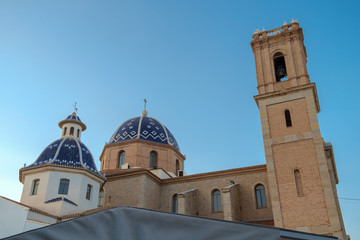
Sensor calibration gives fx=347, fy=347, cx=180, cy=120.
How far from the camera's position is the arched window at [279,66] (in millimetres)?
20797

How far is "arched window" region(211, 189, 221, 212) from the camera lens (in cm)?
2023

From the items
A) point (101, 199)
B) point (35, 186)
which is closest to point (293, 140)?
point (101, 199)

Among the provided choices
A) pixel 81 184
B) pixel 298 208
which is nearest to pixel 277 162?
pixel 298 208

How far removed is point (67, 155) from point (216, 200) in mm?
8944

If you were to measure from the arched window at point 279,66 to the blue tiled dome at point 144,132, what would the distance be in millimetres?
10262

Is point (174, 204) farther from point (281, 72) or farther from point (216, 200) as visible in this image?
point (281, 72)

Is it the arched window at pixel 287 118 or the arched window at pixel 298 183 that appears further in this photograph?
the arched window at pixel 287 118

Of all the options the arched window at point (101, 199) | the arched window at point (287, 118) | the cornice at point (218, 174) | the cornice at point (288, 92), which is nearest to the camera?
the arched window at point (287, 118)

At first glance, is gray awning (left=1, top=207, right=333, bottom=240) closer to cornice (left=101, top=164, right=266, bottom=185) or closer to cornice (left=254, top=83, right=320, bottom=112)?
cornice (left=254, top=83, right=320, bottom=112)

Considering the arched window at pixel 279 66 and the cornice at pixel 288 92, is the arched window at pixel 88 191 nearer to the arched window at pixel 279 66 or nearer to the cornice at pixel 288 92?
the cornice at pixel 288 92

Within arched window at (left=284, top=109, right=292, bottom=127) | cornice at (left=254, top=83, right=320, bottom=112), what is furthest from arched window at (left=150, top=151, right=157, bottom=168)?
arched window at (left=284, top=109, right=292, bottom=127)

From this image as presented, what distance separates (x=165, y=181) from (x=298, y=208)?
29.0 ft

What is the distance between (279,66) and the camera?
21125 millimetres

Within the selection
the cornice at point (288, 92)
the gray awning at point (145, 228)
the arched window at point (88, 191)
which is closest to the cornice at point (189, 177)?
the arched window at point (88, 191)
